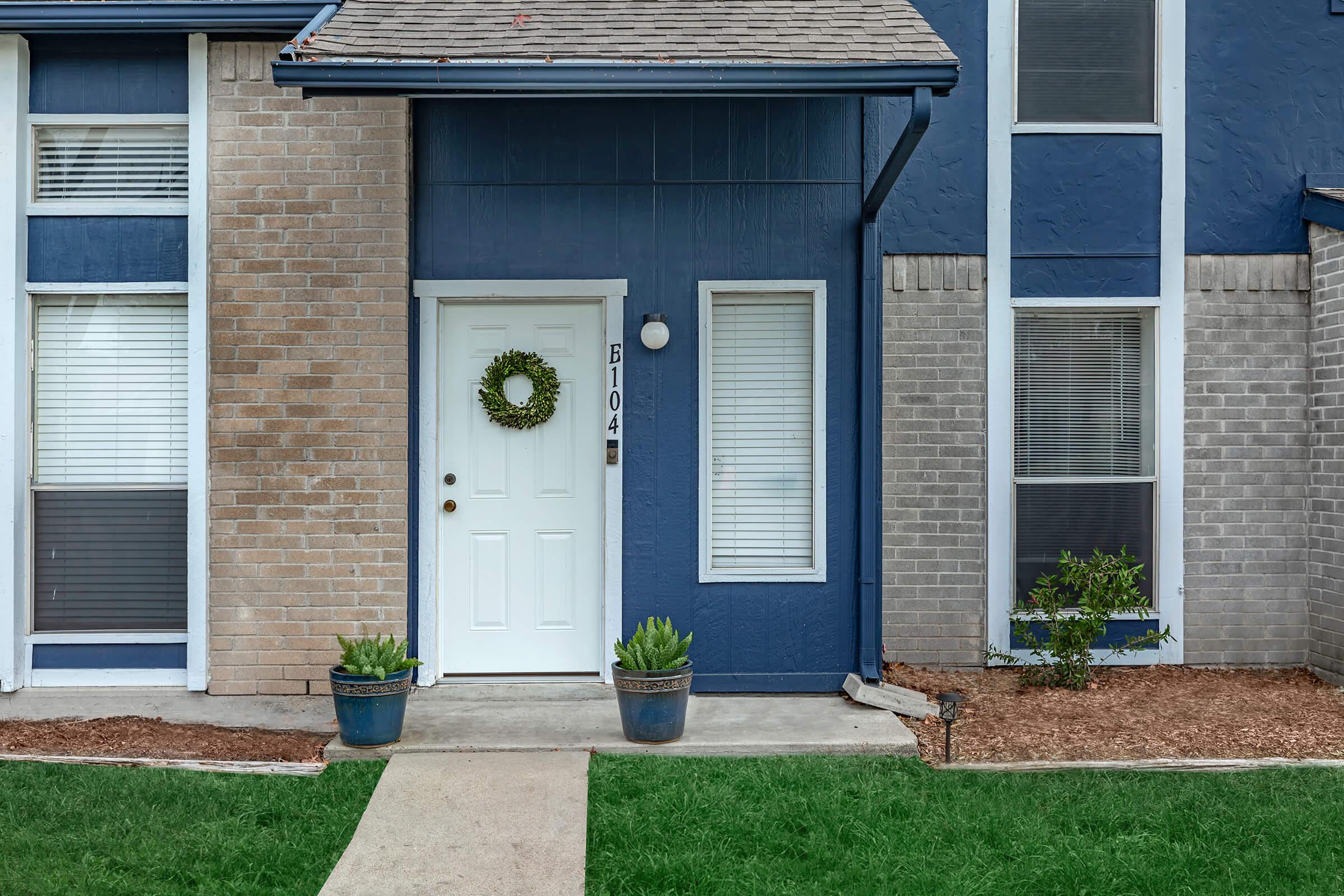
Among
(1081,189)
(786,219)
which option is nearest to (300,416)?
(786,219)

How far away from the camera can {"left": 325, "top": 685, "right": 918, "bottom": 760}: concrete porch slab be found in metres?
4.70

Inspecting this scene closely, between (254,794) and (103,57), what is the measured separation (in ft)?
14.0

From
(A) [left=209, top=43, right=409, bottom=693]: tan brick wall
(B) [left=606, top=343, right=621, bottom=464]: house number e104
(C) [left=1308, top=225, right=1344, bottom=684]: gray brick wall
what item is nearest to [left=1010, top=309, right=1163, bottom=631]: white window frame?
(C) [left=1308, top=225, right=1344, bottom=684]: gray brick wall

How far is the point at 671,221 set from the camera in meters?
5.69

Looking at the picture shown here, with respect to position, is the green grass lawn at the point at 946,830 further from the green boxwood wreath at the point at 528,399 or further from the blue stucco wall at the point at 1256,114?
the blue stucco wall at the point at 1256,114

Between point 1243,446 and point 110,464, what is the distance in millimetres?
6887

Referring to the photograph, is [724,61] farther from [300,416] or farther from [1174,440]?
[1174,440]

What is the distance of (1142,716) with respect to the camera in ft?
17.2

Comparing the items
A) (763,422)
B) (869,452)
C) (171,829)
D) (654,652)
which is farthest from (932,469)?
(171,829)

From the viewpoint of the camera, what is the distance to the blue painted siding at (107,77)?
18.5 ft

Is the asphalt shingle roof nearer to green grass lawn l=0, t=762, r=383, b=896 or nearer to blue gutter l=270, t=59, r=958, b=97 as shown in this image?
blue gutter l=270, t=59, r=958, b=97

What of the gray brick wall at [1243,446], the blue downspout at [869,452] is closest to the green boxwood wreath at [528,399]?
the blue downspout at [869,452]

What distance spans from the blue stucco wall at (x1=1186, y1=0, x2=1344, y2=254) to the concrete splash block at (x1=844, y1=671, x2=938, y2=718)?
11.0 ft

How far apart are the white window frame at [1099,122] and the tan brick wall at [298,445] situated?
3.77 metres
